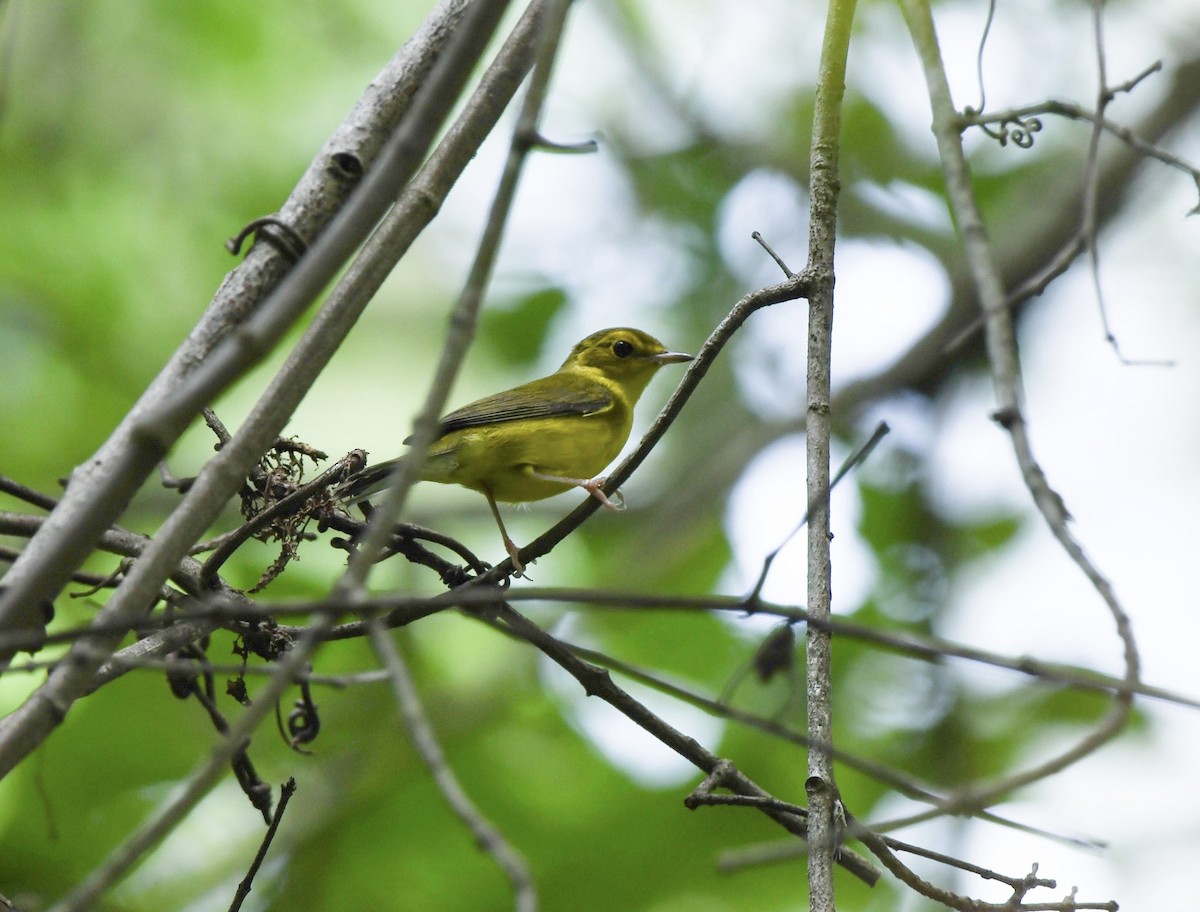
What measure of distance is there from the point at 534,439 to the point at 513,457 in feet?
0.47

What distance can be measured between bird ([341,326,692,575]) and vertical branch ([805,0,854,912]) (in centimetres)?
255

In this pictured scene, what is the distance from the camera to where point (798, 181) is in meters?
8.09

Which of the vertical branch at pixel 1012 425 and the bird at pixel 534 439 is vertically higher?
the bird at pixel 534 439

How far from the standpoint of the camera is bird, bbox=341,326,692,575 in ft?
19.1

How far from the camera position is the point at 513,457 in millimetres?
5855

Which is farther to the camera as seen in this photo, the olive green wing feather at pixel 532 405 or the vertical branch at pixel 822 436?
the olive green wing feather at pixel 532 405

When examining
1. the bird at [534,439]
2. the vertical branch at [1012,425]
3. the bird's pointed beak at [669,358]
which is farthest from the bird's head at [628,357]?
the vertical branch at [1012,425]

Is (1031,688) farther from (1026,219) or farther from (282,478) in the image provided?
(282,478)

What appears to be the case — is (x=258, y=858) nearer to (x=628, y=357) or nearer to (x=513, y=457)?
(x=513, y=457)

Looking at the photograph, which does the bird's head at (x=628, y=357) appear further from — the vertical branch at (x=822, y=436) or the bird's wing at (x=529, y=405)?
the vertical branch at (x=822, y=436)

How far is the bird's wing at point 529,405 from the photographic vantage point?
5914 millimetres

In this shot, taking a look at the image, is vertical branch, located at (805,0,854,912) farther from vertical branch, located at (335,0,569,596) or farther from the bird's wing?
the bird's wing

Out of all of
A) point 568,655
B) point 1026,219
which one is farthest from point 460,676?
point 1026,219

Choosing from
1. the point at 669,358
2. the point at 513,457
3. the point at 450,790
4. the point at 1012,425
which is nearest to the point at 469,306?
the point at 450,790
